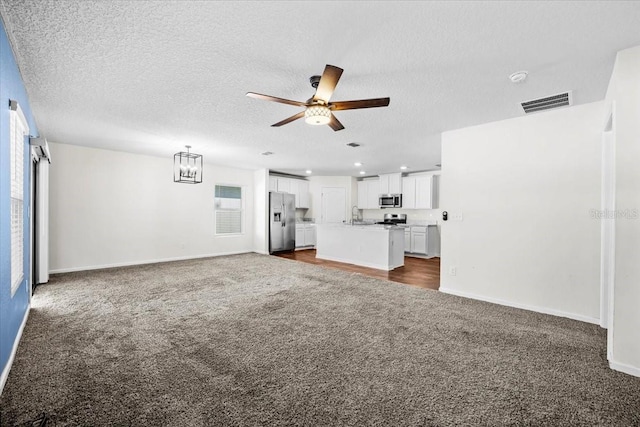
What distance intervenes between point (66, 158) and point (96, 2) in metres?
5.00

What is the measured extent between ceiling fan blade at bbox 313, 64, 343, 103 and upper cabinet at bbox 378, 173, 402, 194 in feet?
21.0

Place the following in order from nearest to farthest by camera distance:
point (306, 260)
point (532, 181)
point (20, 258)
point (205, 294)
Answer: point (20, 258) < point (532, 181) < point (205, 294) < point (306, 260)

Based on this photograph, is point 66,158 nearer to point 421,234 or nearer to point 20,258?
point 20,258

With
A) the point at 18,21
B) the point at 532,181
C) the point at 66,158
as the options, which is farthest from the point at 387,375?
the point at 66,158

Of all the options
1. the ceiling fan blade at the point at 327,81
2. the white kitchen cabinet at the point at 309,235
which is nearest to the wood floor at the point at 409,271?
the white kitchen cabinet at the point at 309,235

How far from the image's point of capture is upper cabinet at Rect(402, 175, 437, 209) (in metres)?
7.77

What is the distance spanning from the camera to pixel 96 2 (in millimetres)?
1678

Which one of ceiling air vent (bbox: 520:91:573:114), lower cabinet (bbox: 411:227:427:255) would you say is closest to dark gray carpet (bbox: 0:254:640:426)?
ceiling air vent (bbox: 520:91:573:114)

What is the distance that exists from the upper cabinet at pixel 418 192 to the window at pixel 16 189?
782cm

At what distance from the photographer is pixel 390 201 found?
844cm

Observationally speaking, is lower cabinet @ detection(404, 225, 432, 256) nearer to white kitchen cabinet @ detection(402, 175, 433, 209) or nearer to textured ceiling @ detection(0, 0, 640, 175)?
white kitchen cabinet @ detection(402, 175, 433, 209)

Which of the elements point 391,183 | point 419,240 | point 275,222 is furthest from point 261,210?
point 419,240

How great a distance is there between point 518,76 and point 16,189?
464 cm

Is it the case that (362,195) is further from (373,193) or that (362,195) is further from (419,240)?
(419,240)
